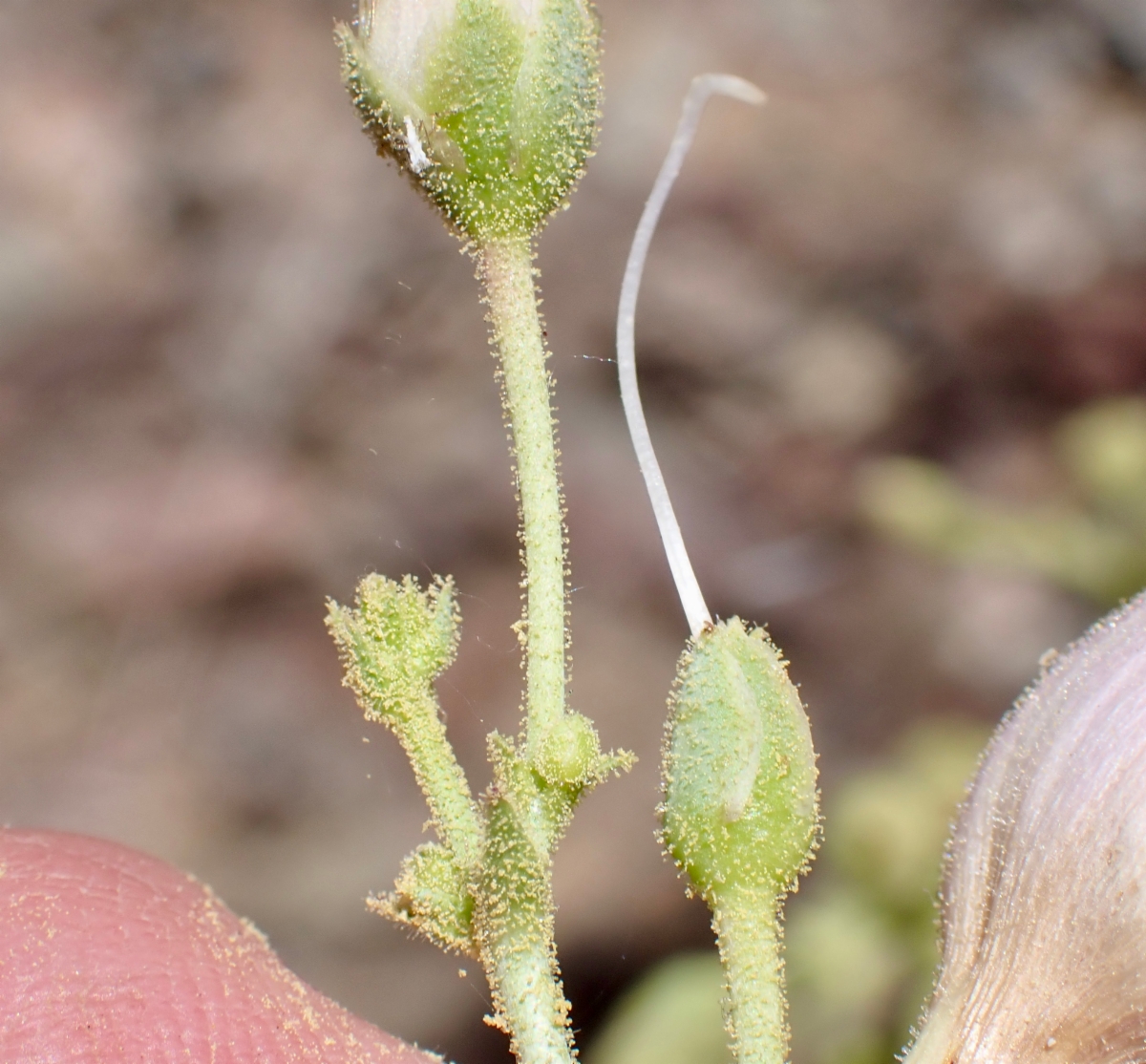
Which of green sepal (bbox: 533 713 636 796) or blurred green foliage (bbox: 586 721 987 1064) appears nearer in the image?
green sepal (bbox: 533 713 636 796)

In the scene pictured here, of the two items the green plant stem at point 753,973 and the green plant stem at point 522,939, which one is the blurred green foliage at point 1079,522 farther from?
the green plant stem at point 522,939

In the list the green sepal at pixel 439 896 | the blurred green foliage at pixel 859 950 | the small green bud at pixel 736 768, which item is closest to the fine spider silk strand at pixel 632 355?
the small green bud at pixel 736 768

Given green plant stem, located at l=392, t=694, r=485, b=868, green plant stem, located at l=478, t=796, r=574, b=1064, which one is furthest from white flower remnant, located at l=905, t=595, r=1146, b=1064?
green plant stem, located at l=392, t=694, r=485, b=868

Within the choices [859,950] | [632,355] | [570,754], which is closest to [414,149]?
[632,355]

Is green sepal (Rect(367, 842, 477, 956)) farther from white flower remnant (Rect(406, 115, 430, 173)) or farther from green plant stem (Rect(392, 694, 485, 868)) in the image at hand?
white flower remnant (Rect(406, 115, 430, 173))

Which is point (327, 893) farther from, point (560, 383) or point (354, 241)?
point (354, 241)
